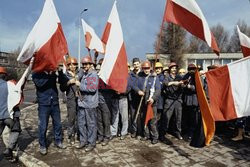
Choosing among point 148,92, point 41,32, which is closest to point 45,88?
point 41,32

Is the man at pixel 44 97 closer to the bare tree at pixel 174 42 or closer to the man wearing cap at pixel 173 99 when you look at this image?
the man wearing cap at pixel 173 99

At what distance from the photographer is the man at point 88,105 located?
19.7ft

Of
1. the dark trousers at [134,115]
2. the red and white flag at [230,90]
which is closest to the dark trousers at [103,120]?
the dark trousers at [134,115]

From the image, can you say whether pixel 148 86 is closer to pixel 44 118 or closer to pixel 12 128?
pixel 44 118

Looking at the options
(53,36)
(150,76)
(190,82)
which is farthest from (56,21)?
(190,82)

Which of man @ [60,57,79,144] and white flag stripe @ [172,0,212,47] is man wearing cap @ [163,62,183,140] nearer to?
white flag stripe @ [172,0,212,47]

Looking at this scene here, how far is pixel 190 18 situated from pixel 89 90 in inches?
108

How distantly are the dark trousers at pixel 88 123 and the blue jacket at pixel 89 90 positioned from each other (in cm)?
14

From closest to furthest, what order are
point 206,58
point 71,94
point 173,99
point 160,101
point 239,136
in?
point 71,94 < point 173,99 < point 239,136 < point 160,101 < point 206,58

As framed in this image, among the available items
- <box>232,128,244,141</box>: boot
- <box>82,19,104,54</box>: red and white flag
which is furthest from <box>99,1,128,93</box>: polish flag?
<box>232,128,244,141</box>: boot

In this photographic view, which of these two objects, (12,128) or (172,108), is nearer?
(12,128)

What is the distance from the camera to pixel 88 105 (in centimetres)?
607

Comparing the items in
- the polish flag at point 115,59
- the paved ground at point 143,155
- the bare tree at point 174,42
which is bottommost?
the paved ground at point 143,155

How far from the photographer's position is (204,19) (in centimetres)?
504
